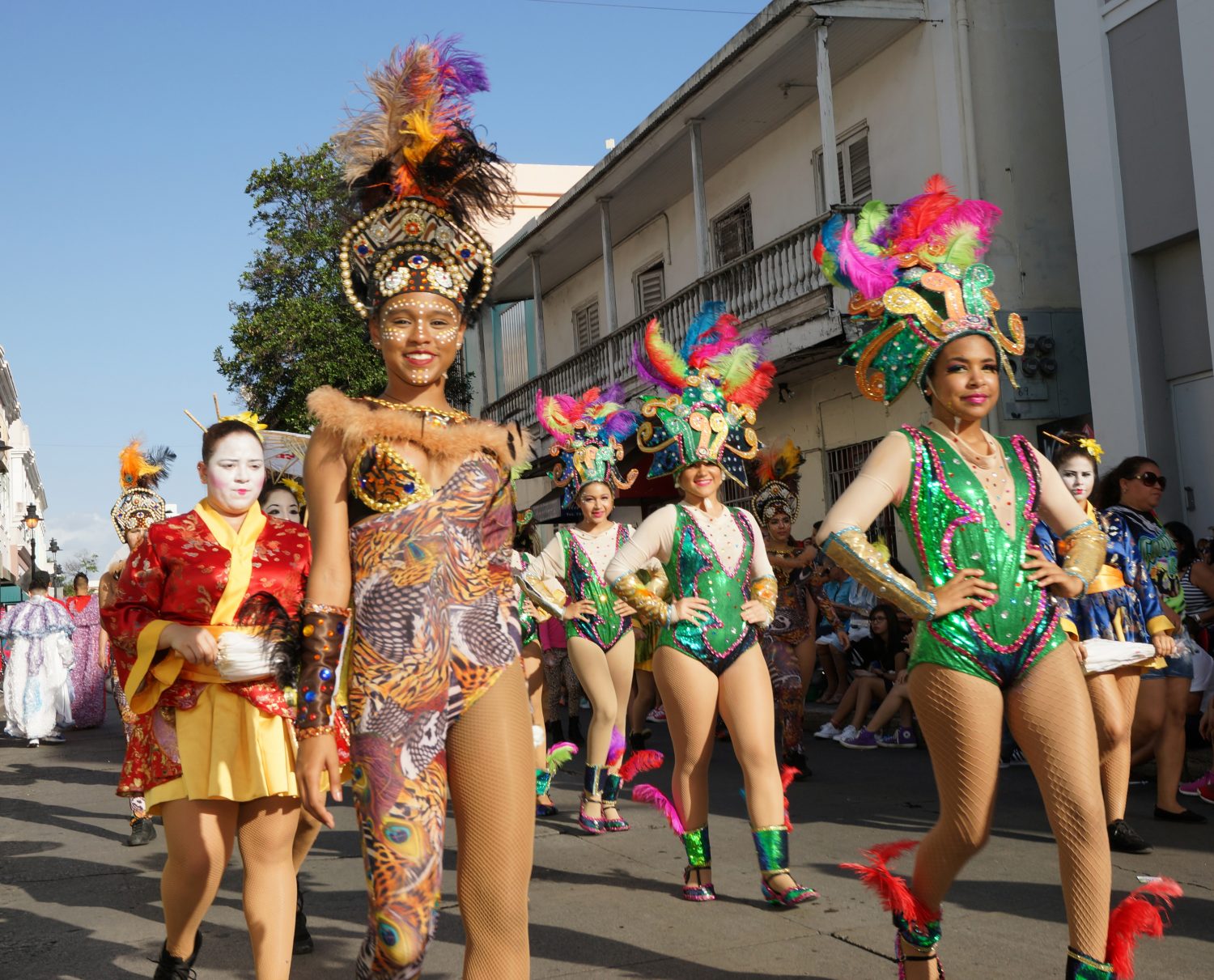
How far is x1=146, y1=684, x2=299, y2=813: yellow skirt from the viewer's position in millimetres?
4199

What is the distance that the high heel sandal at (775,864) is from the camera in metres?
5.51

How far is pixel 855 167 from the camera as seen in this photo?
16.4 metres

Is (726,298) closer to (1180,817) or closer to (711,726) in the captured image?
(1180,817)

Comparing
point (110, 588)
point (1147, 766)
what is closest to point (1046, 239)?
point (1147, 766)

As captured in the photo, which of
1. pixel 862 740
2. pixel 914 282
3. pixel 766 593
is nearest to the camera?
pixel 914 282

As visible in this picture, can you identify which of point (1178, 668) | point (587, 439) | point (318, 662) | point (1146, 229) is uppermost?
point (1146, 229)

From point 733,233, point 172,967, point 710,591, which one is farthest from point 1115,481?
point 733,233

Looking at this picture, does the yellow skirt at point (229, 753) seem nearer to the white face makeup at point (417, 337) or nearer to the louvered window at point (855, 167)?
the white face makeup at point (417, 337)

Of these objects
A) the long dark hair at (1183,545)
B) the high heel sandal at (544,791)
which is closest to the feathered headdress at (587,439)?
the high heel sandal at (544,791)

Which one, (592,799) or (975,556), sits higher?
(975,556)

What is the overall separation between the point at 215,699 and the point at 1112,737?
14.3ft

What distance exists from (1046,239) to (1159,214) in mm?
2974

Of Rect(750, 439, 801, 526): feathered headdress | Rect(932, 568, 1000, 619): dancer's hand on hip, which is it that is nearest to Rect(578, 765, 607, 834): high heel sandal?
Rect(750, 439, 801, 526): feathered headdress

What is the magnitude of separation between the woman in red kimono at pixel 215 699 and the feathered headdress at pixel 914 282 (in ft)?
6.46
